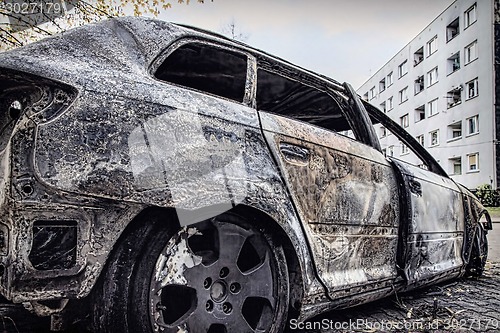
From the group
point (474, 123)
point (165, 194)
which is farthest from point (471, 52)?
point (165, 194)

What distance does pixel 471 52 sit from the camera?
25078 millimetres

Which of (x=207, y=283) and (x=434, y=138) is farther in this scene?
(x=434, y=138)

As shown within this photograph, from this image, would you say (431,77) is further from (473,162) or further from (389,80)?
(473,162)

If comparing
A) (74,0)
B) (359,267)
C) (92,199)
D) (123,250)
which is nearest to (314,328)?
(359,267)

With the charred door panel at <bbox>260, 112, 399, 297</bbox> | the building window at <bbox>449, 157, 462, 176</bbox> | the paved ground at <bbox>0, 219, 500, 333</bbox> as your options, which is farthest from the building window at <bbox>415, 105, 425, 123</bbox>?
the charred door panel at <bbox>260, 112, 399, 297</bbox>

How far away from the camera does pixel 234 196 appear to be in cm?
203

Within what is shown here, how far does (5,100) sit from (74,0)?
5838 millimetres

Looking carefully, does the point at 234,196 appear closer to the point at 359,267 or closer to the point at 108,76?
the point at 108,76

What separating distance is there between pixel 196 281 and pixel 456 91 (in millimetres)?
28441

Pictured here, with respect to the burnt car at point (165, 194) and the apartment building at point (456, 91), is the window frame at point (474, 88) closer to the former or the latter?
the apartment building at point (456, 91)

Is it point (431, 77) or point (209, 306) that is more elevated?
point (431, 77)

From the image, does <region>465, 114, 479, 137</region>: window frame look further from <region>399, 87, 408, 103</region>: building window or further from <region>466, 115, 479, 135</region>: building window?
<region>399, 87, 408, 103</region>: building window

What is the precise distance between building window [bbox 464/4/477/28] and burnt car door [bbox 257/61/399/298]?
25.3 meters

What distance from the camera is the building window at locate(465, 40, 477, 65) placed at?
24.7 metres
